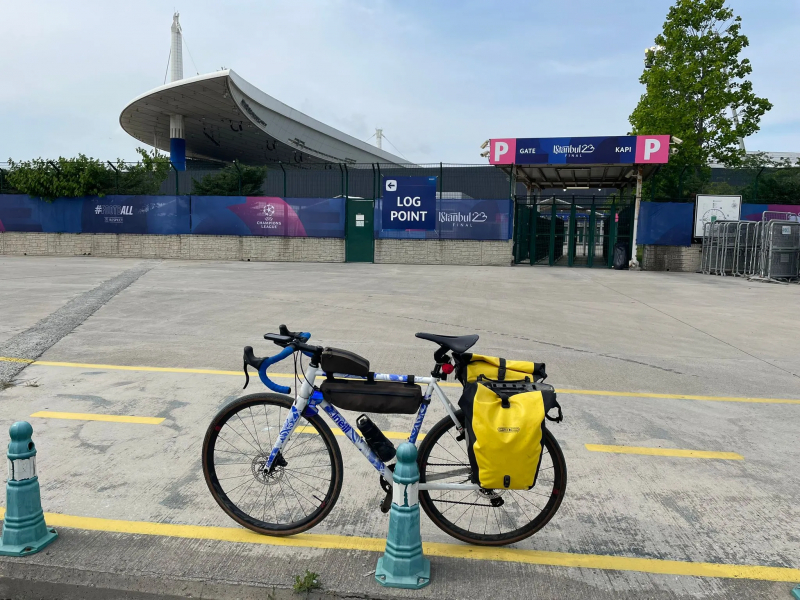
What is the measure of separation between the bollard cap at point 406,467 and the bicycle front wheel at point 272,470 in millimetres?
484

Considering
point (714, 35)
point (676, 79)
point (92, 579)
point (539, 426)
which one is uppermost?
point (714, 35)

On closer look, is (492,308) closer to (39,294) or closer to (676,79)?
(39,294)

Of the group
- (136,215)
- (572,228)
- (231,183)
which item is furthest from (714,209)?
(136,215)

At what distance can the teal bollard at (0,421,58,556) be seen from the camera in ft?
9.48

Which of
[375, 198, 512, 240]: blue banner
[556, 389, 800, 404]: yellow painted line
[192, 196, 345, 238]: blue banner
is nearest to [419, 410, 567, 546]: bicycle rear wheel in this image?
[556, 389, 800, 404]: yellow painted line

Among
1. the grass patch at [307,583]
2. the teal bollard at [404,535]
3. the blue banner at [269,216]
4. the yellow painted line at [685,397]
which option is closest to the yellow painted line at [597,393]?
the yellow painted line at [685,397]

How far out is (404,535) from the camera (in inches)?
108

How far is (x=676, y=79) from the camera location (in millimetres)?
24391

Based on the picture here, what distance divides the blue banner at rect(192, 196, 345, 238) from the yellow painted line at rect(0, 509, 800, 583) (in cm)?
2158

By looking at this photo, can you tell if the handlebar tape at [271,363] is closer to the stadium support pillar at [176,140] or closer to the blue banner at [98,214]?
the blue banner at [98,214]

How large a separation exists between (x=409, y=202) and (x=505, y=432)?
2160cm

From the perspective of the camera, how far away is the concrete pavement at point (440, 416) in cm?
290

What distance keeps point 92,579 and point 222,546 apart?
60cm

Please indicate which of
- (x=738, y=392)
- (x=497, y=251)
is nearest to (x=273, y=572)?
(x=738, y=392)
